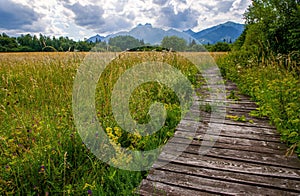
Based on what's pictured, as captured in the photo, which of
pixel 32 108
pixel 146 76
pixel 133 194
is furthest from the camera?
pixel 146 76

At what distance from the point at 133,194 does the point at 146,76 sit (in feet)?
10.5

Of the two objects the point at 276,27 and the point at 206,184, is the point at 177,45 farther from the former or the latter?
the point at 276,27

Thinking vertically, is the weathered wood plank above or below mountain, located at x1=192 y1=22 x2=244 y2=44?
below

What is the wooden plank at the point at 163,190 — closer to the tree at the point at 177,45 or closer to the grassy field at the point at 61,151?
the grassy field at the point at 61,151

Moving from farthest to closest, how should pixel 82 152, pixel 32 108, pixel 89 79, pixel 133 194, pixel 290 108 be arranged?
pixel 89 79 < pixel 32 108 < pixel 290 108 < pixel 82 152 < pixel 133 194

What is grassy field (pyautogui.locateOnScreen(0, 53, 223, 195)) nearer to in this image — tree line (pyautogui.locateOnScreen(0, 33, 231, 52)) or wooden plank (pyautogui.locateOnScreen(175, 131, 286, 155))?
wooden plank (pyautogui.locateOnScreen(175, 131, 286, 155))

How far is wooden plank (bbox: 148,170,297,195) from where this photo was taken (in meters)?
1.88

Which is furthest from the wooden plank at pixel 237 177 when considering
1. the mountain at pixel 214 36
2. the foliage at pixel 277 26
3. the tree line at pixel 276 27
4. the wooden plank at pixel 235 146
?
the foliage at pixel 277 26

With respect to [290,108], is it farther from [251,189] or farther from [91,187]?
[91,187]

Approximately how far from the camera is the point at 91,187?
187 cm

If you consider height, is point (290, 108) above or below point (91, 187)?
above

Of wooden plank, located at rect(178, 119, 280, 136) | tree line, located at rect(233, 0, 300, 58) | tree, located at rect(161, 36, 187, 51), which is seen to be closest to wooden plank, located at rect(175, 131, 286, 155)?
wooden plank, located at rect(178, 119, 280, 136)

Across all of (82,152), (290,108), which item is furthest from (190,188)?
(290,108)

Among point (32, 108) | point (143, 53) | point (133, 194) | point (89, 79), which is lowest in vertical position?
point (133, 194)
